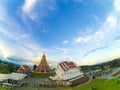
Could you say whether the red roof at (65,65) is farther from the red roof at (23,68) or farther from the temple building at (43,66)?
the red roof at (23,68)

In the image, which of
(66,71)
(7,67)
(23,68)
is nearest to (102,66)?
(66,71)

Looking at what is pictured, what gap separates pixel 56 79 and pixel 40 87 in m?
0.29

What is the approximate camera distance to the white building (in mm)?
4289

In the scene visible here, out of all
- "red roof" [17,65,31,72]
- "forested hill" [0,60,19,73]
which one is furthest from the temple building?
"forested hill" [0,60,19,73]

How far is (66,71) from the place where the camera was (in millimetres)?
4320

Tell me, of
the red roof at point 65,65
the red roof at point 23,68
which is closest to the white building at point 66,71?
the red roof at point 65,65

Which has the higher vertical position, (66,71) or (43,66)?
(43,66)

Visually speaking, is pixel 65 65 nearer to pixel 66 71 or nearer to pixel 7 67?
pixel 66 71

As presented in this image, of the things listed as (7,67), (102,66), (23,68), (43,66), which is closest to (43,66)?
(43,66)

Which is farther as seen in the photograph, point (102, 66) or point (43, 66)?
point (102, 66)

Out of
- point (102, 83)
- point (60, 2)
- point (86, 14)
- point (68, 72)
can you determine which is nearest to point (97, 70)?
point (102, 83)

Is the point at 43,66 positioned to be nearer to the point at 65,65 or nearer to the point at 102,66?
the point at 65,65

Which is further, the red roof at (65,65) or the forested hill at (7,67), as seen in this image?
the forested hill at (7,67)

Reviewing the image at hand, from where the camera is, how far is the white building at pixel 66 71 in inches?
169
